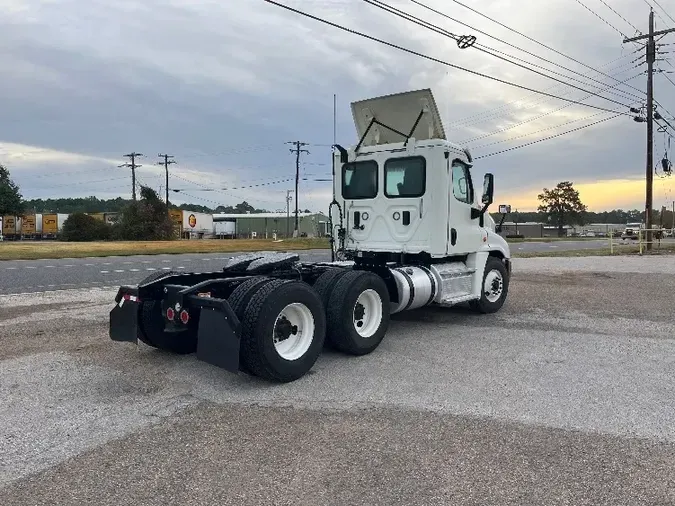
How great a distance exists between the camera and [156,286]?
600 cm

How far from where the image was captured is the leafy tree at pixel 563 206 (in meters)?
88.5

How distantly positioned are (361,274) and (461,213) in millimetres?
2662

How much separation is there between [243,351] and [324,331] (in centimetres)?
106

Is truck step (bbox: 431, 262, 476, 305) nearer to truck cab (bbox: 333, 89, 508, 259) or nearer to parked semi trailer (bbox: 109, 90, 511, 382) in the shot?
parked semi trailer (bbox: 109, 90, 511, 382)

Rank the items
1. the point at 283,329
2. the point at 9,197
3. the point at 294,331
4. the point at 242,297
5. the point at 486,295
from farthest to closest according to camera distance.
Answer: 1. the point at 9,197
2. the point at 486,295
3. the point at 294,331
4. the point at 283,329
5. the point at 242,297

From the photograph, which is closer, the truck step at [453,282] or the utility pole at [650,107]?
the truck step at [453,282]

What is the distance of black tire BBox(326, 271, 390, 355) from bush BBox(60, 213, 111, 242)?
54596 mm

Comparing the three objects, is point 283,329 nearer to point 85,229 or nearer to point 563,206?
point 85,229

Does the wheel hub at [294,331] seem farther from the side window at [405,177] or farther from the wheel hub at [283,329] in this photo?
the side window at [405,177]

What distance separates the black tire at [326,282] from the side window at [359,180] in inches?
95.2

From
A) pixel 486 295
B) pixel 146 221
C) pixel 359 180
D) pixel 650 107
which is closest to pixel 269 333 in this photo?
pixel 359 180

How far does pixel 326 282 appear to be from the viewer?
638 centimetres

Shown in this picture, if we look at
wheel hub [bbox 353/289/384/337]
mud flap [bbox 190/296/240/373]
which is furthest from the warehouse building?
mud flap [bbox 190/296/240/373]

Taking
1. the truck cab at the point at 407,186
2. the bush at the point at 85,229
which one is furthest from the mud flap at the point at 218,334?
the bush at the point at 85,229
